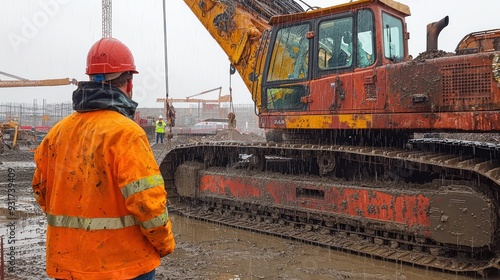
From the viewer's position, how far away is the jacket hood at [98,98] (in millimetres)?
2562

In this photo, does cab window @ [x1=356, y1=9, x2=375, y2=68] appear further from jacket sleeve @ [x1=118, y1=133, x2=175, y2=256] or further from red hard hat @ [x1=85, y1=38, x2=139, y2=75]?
jacket sleeve @ [x1=118, y1=133, x2=175, y2=256]

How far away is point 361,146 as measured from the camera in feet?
21.2

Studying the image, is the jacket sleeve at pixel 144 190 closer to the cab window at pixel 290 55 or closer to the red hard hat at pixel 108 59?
the red hard hat at pixel 108 59

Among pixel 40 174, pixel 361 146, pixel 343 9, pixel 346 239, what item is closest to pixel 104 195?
pixel 40 174

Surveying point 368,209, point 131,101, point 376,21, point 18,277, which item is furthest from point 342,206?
point 131,101

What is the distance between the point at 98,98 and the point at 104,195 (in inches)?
19.7

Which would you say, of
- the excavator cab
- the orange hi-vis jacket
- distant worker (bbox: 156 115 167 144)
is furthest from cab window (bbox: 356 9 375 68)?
distant worker (bbox: 156 115 167 144)

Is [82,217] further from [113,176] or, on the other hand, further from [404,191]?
[404,191]

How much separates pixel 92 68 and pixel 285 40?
15.6 feet

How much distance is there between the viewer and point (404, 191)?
5.76 metres

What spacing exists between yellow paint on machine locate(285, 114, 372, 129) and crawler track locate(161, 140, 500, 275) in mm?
299

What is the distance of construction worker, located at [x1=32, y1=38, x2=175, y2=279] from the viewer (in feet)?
7.89

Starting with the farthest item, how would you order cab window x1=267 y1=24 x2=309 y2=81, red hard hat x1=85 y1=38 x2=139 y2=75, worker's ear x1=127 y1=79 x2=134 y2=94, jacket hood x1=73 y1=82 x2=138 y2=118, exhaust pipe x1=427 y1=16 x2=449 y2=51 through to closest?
cab window x1=267 y1=24 x2=309 y2=81
exhaust pipe x1=427 y1=16 x2=449 y2=51
worker's ear x1=127 y1=79 x2=134 y2=94
red hard hat x1=85 y1=38 x2=139 y2=75
jacket hood x1=73 y1=82 x2=138 y2=118

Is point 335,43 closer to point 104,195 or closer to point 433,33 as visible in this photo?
point 433,33
